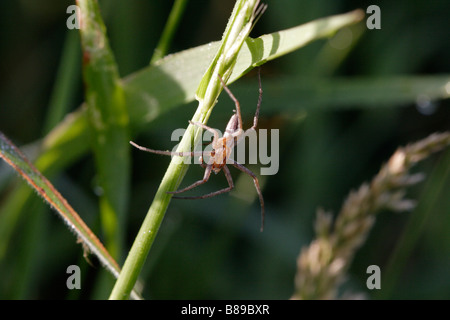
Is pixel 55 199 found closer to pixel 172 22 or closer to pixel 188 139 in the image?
pixel 188 139

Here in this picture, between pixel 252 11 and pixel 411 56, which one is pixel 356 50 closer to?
pixel 411 56

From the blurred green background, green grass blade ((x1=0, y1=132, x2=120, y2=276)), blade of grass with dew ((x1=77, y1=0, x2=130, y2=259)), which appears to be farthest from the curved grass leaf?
the blurred green background

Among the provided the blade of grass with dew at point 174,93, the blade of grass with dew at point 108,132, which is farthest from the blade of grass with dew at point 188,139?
the blade of grass with dew at point 108,132

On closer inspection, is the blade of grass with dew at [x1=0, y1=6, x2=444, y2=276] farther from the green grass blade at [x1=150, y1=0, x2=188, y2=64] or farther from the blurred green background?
the green grass blade at [x1=150, y1=0, x2=188, y2=64]

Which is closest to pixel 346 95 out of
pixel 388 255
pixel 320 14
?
pixel 320 14
